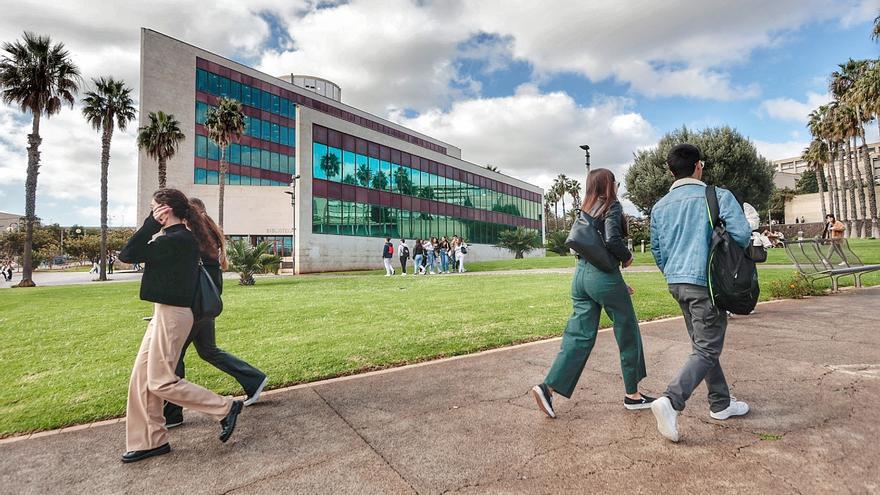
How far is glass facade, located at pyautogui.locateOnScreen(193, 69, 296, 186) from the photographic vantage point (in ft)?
152

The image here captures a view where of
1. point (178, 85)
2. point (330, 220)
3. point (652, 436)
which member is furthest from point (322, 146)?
point (652, 436)

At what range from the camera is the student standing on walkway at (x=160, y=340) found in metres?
2.83

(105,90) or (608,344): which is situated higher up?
(105,90)

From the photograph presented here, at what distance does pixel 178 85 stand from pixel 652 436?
52.7 meters

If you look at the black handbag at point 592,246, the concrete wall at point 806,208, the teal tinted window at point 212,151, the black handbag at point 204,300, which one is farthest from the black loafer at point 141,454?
the concrete wall at point 806,208

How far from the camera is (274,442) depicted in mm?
3014

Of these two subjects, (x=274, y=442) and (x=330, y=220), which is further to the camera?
(x=330, y=220)

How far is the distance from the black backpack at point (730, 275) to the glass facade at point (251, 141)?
49.3 metres

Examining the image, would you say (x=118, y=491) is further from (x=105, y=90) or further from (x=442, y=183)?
(x=442, y=183)

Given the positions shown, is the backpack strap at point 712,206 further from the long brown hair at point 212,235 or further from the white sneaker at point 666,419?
the long brown hair at point 212,235

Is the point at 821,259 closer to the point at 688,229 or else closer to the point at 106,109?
the point at 688,229

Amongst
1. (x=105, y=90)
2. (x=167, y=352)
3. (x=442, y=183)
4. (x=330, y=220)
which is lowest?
(x=167, y=352)

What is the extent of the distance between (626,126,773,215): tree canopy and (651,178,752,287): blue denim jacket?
31.2 metres

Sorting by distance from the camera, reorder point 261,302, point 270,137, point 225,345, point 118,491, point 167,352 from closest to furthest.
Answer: point 118,491 < point 167,352 < point 225,345 < point 261,302 < point 270,137
